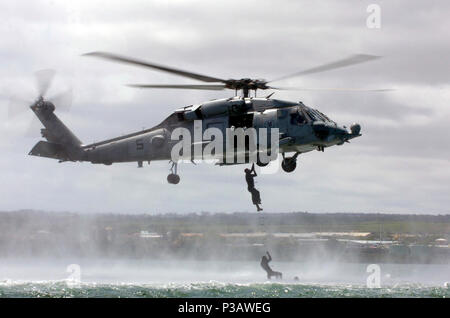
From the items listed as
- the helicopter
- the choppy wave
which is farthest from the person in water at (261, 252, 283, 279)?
the helicopter

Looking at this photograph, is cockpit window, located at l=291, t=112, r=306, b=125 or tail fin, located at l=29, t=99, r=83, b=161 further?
tail fin, located at l=29, t=99, r=83, b=161

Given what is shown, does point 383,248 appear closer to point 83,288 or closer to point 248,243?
point 248,243

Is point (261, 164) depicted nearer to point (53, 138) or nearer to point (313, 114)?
point (313, 114)

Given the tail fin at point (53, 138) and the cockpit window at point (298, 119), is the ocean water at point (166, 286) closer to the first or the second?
the tail fin at point (53, 138)

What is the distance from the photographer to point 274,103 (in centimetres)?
3609

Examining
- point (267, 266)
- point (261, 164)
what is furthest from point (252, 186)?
point (267, 266)

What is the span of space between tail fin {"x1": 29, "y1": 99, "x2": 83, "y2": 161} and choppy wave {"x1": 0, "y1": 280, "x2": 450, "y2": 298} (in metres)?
7.34

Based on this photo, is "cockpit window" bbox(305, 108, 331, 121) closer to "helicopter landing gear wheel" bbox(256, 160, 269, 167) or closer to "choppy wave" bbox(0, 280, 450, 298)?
"helicopter landing gear wheel" bbox(256, 160, 269, 167)

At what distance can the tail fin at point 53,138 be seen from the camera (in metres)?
39.7

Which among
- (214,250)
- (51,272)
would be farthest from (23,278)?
(214,250)

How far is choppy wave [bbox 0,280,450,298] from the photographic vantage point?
44031mm

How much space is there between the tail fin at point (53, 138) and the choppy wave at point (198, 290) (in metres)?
7.34
